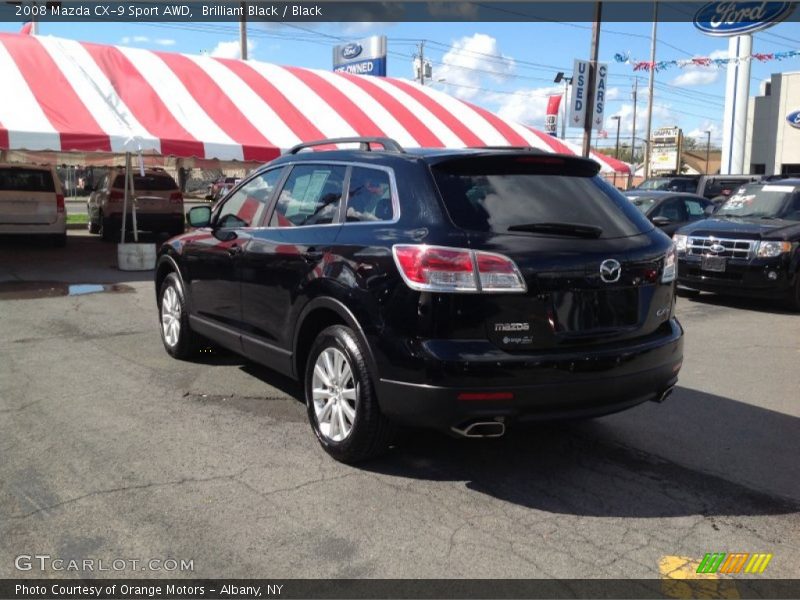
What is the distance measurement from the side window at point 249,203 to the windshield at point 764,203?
26.8ft

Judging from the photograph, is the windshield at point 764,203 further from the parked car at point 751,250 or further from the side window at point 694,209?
the side window at point 694,209

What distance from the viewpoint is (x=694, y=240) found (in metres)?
10.5

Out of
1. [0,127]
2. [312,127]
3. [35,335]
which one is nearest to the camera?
[35,335]

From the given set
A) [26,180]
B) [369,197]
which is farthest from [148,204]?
[369,197]

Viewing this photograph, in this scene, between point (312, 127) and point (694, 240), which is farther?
point (312, 127)

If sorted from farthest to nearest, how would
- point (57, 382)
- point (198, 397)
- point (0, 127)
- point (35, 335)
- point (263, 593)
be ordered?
point (0, 127) < point (35, 335) < point (57, 382) < point (198, 397) < point (263, 593)

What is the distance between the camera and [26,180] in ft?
49.9

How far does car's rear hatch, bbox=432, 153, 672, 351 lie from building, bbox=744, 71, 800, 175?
121ft

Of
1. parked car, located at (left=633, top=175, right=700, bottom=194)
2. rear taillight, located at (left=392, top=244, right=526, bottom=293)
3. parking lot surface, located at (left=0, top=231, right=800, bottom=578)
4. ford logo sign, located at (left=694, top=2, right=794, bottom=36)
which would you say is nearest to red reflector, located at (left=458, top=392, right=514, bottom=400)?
rear taillight, located at (left=392, top=244, right=526, bottom=293)

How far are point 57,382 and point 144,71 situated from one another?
1102cm

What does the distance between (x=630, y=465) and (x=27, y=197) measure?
14473mm

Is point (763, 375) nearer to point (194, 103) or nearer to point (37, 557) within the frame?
point (37, 557)

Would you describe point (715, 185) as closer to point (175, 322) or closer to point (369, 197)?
point (175, 322)

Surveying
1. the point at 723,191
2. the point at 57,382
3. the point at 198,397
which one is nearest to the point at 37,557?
the point at 198,397
